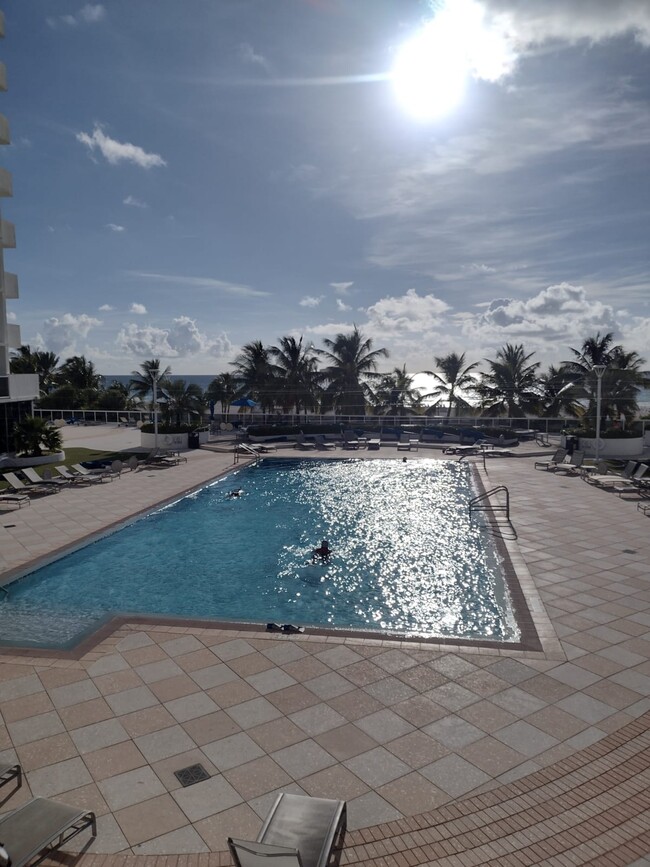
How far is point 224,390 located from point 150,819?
3786cm

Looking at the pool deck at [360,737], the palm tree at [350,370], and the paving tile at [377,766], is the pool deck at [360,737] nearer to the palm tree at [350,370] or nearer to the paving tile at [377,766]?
the paving tile at [377,766]

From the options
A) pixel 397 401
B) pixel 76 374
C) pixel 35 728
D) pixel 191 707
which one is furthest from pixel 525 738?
pixel 76 374

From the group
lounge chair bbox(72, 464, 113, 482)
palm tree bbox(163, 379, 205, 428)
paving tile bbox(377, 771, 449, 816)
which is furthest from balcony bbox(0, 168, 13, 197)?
paving tile bbox(377, 771, 449, 816)

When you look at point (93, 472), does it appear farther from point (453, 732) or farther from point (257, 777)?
point (453, 732)

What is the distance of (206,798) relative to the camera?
5.32 m

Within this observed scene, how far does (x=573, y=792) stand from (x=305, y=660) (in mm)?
3662

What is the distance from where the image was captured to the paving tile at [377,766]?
5.57m

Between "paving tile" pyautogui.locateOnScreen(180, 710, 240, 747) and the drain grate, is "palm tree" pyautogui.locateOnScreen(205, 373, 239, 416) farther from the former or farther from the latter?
the drain grate

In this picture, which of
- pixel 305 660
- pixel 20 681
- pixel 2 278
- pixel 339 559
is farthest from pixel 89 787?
pixel 2 278

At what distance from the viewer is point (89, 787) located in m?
5.46

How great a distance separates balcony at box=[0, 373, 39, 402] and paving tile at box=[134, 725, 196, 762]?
73.9ft

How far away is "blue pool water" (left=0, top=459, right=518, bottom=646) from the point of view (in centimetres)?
1045

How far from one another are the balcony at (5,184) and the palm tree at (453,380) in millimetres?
27656

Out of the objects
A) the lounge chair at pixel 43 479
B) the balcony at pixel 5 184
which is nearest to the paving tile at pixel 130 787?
the lounge chair at pixel 43 479
